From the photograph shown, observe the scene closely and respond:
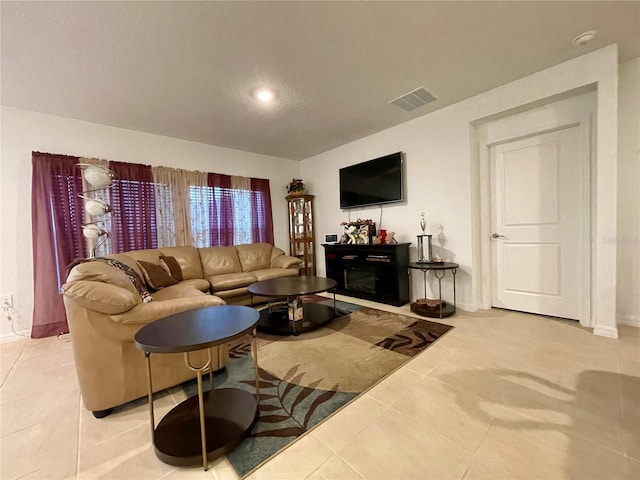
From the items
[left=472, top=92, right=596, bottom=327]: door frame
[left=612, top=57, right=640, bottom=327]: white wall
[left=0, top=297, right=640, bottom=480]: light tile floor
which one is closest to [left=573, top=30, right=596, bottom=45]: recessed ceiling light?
[left=472, top=92, right=596, bottom=327]: door frame

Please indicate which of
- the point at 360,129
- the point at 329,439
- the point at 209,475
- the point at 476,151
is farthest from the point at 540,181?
the point at 209,475

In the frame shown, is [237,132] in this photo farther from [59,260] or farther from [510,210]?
[510,210]

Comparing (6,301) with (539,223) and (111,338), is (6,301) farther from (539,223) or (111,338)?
(539,223)

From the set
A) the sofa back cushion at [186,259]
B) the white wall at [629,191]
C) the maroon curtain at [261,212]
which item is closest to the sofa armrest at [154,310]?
the sofa back cushion at [186,259]

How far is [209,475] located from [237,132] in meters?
3.80

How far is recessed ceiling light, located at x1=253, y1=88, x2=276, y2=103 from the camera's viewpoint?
104 inches

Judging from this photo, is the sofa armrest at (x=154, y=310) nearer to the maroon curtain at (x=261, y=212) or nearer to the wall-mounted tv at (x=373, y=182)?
the wall-mounted tv at (x=373, y=182)

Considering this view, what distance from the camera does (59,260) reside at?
Answer: 2990mm

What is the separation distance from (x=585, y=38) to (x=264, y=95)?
112 inches

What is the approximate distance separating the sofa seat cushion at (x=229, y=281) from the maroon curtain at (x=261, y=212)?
4.26ft

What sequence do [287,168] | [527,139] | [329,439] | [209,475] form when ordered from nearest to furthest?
[209,475] < [329,439] < [527,139] < [287,168]

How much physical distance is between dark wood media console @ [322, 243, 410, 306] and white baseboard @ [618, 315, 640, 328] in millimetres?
2051

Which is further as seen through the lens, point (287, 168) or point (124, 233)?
point (287, 168)

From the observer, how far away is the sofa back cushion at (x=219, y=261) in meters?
3.81
